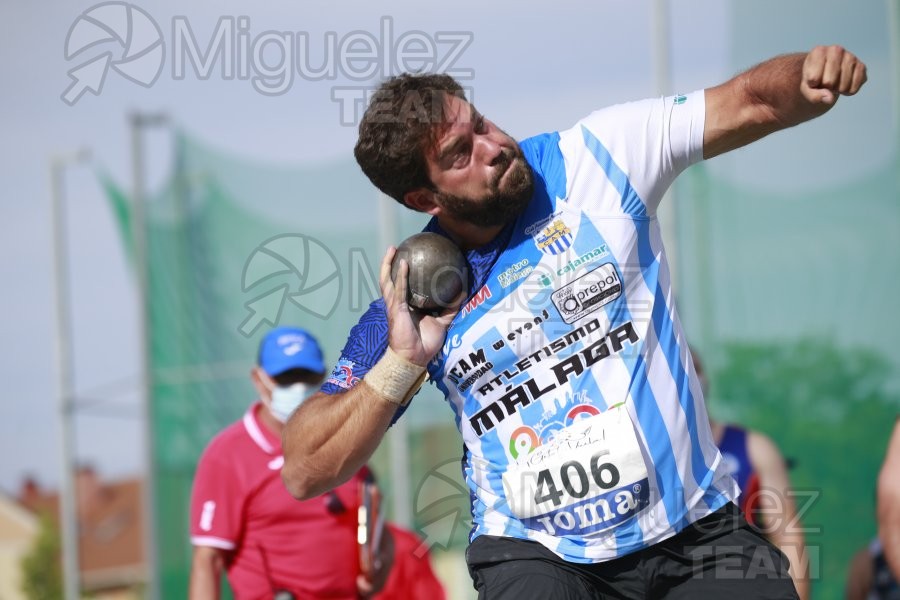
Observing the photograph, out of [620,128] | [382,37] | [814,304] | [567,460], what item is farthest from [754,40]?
[567,460]

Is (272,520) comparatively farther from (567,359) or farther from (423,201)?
(567,359)

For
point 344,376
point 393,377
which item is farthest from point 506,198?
point 344,376

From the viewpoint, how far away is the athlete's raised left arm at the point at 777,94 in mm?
3438

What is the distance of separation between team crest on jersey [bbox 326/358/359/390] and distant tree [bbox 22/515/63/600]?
41387mm

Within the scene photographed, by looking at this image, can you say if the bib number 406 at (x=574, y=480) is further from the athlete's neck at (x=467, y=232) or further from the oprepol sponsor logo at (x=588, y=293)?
the athlete's neck at (x=467, y=232)

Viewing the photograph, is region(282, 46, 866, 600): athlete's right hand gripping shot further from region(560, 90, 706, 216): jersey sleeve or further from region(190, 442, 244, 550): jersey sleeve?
region(190, 442, 244, 550): jersey sleeve

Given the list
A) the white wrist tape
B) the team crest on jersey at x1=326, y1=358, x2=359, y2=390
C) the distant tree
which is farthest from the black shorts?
the distant tree

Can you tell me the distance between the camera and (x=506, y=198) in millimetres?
3740

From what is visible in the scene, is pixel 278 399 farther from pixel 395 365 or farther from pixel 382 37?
pixel 395 365

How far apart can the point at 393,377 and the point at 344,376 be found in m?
0.26

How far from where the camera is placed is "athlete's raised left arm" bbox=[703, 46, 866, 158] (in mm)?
3438

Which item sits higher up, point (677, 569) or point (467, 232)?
point (467, 232)

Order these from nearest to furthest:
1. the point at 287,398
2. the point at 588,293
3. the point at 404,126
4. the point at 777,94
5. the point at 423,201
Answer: the point at 777,94 < the point at 588,293 < the point at 404,126 < the point at 423,201 < the point at 287,398

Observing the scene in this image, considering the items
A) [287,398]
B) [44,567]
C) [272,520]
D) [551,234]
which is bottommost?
[44,567]
